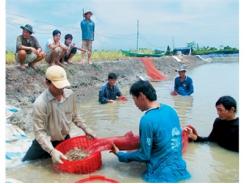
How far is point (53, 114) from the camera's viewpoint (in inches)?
160

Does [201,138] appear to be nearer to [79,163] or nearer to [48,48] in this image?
[79,163]

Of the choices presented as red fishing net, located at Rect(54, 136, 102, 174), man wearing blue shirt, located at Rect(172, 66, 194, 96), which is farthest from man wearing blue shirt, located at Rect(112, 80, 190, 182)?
man wearing blue shirt, located at Rect(172, 66, 194, 96)

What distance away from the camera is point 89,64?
11.9 meters

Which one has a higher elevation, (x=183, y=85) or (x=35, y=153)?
(x=183, y=85)

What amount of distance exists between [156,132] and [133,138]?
733 mm

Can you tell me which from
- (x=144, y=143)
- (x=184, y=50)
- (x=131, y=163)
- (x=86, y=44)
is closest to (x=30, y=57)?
(x=86, y=44)

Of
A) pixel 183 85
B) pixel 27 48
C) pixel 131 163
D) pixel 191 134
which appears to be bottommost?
pixel 131 163

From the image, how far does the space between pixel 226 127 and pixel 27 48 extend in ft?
15.9

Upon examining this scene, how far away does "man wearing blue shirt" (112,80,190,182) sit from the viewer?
358 centimetres

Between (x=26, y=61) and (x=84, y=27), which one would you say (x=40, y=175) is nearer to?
(x=26, y=61)

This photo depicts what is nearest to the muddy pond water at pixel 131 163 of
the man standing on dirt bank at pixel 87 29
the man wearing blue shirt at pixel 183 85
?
the man wearing blue shirt at pixel 183 85

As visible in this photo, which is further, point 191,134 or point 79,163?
point 191,134

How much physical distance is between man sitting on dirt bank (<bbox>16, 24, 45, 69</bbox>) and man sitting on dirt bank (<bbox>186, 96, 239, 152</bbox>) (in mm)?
4441

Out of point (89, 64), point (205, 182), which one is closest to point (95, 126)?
point (205, 182)
